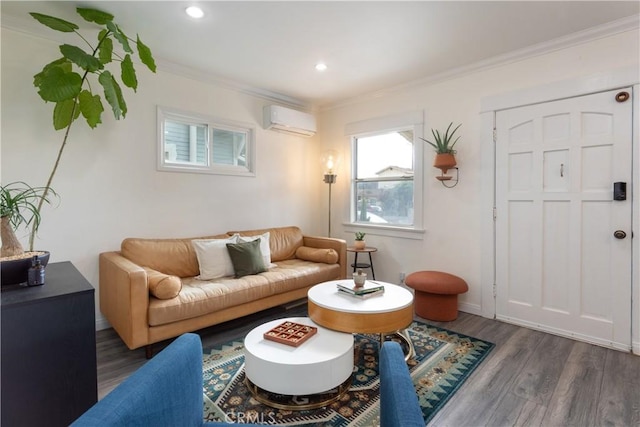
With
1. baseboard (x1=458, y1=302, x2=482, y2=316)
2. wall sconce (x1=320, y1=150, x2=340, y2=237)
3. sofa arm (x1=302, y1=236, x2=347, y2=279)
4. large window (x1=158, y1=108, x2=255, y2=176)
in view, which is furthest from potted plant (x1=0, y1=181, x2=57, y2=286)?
baseboard (x1=458, y1=302, x2=482, y2=316)

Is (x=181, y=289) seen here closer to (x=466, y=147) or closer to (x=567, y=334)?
(x=466, y=147)

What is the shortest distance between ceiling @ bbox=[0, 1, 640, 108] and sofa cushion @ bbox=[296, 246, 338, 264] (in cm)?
202

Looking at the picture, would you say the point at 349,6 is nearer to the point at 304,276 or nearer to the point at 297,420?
the point at 304,276

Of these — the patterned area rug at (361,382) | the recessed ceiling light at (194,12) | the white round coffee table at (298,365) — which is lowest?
the patterned area rug at (361,382)

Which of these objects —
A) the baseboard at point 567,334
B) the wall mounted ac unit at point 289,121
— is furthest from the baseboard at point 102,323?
the baseboard at point 567,334

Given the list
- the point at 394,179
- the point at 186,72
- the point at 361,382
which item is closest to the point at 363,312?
the point at 361,382

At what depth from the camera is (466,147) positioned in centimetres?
327

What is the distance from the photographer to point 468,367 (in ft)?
7.18

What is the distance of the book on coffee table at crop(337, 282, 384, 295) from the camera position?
2334 mm

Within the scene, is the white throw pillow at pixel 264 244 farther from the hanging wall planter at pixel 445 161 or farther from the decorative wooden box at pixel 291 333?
the hanging wall planter at pixel 445 161

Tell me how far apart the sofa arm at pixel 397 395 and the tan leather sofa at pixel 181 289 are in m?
1.83

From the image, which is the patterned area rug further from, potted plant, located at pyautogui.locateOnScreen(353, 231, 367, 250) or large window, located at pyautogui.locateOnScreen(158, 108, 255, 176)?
large window, located at pyautogui.locateOnScreen(158, 108, 255, 176)

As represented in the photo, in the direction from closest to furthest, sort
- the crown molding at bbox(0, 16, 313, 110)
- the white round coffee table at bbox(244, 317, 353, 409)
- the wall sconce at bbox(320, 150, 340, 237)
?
the white round coffee table at bbox(244, 317, 353, 409) → the crown molding at bbox(0, 16, 313, 110) → the wall sconce at bbox(320, 150, 340, 237)

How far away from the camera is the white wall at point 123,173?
2436 mm
